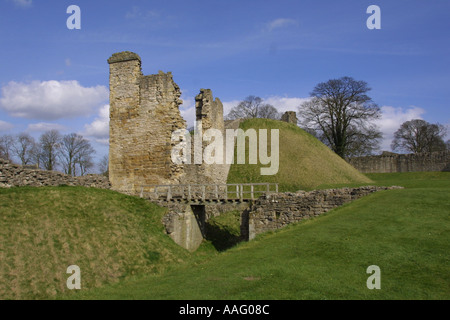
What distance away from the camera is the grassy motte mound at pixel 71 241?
362 inches

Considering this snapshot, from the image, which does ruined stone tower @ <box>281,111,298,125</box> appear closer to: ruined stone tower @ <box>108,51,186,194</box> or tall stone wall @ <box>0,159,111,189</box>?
ruined stone tower @ <box>108,51,186,194</box>

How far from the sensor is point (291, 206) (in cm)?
1641

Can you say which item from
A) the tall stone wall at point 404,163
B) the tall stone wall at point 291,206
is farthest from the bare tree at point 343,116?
the tall stone wall at point 291,206

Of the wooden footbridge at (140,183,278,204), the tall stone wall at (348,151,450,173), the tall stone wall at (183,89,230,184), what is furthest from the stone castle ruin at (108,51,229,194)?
the tall stone wall at (348,151,450,173)

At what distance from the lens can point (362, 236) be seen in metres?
11.0

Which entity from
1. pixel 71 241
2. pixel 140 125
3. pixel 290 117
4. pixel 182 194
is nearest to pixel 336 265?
pixel 71 241

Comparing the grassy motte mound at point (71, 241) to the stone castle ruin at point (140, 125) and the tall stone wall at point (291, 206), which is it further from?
the stone castle ruin at point (140, 125)

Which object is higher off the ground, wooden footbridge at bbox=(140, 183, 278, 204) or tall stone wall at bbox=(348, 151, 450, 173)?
tall stone wall at bbox=(348, 151, 450, 173)

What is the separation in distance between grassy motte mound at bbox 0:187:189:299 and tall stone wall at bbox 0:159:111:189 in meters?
1.31

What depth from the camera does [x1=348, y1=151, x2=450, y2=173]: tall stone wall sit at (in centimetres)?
4284

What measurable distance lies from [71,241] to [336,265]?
8.07 metres
